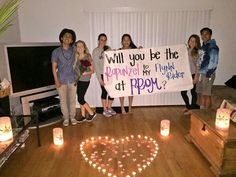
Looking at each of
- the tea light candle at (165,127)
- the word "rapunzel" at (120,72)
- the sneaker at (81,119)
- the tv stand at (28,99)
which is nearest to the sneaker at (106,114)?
the sneaker at (81,119)

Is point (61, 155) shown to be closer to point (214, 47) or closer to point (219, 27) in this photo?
point (214, 47)

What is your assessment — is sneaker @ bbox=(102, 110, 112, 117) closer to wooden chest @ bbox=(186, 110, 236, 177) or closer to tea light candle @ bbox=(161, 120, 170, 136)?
tea light candle @ bbox=(161, 120, 170, 136)

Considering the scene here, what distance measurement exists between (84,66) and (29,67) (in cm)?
79

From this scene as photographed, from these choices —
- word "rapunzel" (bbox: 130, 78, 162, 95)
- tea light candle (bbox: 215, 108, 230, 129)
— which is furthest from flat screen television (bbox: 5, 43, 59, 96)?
tea light candle (bbox: 215, 108, 230, 129)

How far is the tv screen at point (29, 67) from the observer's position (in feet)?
10.6

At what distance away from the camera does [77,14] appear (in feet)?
13.4

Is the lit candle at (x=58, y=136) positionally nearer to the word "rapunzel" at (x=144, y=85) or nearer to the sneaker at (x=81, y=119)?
the sneaker at (x=81, y=119)

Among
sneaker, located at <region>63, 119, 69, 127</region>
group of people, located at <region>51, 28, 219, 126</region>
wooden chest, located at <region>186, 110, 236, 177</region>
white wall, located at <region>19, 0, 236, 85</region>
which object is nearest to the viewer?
wooden chest, located at <region>186, 110, 236, 177</region>

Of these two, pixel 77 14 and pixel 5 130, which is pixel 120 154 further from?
pixel 77 14

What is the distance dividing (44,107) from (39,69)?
1.92ft

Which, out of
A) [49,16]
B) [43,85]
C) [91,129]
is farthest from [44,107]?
[49,16]

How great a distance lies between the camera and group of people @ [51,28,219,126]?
3338 mm

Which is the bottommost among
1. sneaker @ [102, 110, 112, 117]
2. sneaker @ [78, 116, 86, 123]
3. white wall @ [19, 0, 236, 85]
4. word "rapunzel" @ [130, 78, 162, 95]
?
sneaker @ [78, 116, 86, 123]

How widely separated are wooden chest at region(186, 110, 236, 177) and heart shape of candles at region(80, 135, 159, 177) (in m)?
0.55
